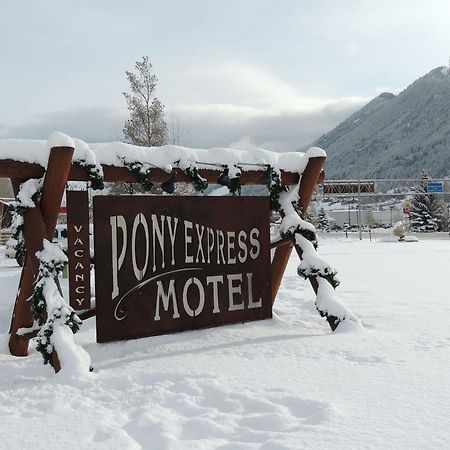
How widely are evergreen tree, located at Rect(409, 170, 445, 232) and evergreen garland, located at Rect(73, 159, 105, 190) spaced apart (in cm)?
5380

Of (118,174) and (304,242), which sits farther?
(304,242)

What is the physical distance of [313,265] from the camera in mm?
5711

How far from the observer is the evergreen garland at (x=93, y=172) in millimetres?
4918

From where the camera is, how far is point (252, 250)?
593cm

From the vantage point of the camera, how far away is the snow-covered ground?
284 cm

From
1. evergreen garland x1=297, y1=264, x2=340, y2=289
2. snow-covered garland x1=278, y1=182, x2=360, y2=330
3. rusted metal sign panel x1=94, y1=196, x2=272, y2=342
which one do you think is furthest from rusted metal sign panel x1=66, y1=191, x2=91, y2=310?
evergreen garland x1=297, y1=264, x2=340, y2=289

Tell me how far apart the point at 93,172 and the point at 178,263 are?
133cm

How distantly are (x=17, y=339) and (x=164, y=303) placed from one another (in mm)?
1484

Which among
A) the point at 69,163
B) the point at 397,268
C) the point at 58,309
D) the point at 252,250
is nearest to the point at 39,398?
the point at 58,309

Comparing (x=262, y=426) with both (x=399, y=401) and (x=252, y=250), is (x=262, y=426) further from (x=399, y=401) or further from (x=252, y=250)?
(x=252, y=250)

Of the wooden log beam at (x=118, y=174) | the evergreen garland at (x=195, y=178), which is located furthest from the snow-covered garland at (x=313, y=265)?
the evergreen garland at (x=195, y=178)

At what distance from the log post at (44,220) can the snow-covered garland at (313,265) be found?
2.51m

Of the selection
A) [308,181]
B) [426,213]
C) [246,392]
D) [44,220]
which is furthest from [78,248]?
[426,213]

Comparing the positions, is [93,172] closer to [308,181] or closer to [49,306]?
[49,306]
